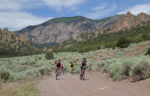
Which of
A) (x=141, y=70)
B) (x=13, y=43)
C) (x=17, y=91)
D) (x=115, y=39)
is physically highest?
(x=13, y=43)

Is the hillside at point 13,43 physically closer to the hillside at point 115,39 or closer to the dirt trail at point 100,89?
the hillside at point 115,39

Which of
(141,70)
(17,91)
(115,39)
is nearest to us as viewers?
(17,91)

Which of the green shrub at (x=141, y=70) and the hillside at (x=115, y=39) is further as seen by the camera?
the hillside at (x=115, y=39)

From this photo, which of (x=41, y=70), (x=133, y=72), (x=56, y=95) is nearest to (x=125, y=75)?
(x=133, y=72)

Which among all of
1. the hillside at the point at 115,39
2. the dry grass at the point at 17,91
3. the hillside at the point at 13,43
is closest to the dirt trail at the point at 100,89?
the dry grass at the point at 17,91

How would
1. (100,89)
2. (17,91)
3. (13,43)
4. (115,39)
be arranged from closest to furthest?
(17,91) → (100,89) → (115,39) → (13,43)

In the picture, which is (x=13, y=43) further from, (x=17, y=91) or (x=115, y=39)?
(x=17, y=91)

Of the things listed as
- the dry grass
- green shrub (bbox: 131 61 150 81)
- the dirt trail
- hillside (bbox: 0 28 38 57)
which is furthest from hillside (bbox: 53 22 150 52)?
the dry grass

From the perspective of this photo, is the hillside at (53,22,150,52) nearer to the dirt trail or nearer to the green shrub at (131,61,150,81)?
the green shrub at (131,61,150,81)

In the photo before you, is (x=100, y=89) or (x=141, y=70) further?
(x=141, y=70)

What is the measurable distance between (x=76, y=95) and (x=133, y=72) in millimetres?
4862

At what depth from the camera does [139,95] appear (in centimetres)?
799

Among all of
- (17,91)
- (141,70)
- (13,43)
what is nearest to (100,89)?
(141,70)

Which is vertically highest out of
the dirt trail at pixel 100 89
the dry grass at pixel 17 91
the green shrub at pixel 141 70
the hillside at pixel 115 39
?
the hillside at pixel 115 39
